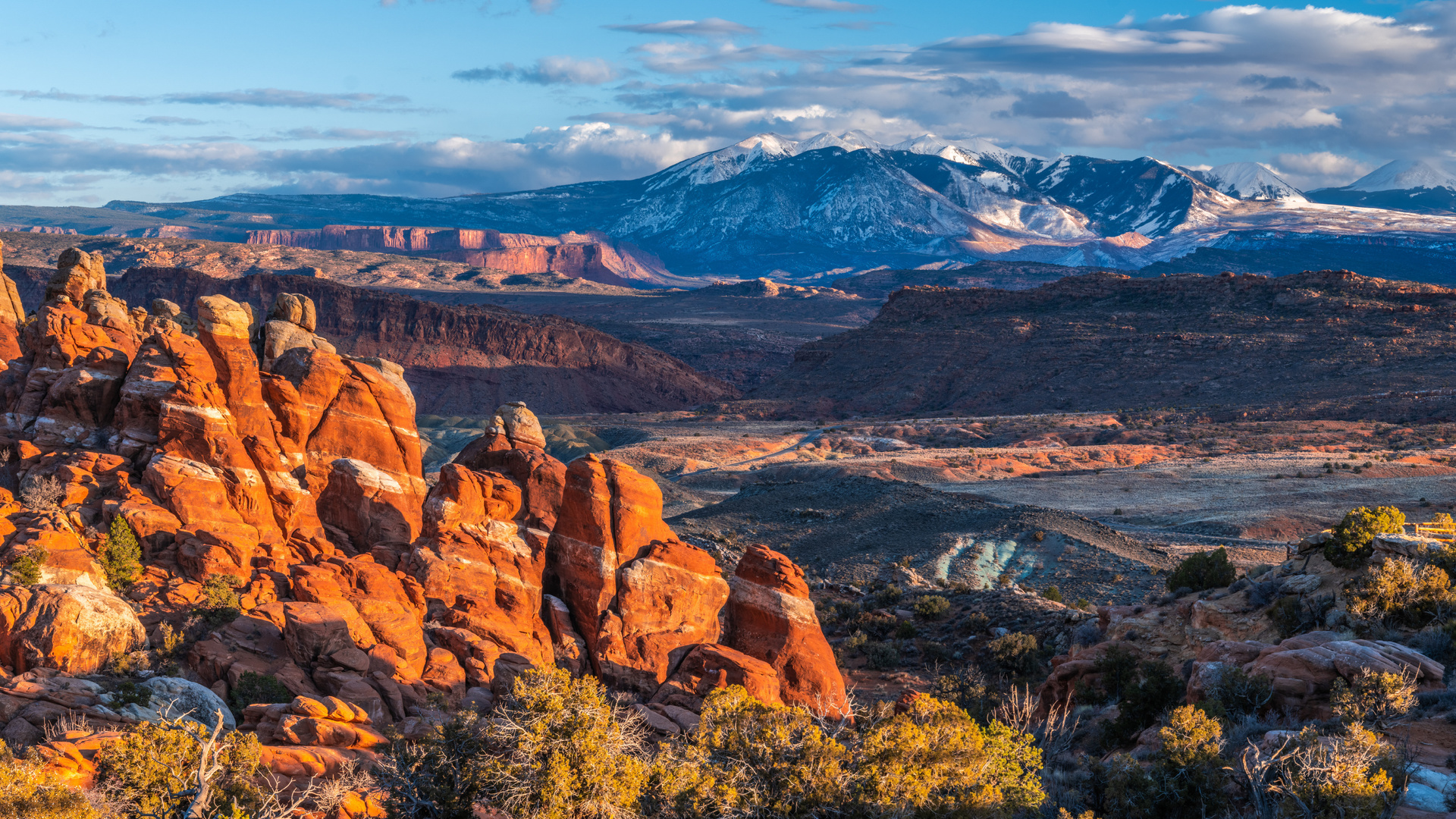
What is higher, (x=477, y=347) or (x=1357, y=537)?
(x=1357, y=537)

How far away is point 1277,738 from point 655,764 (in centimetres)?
915

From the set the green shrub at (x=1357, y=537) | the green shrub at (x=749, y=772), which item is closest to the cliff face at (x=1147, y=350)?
the green shrub at (x=1357, y=537)

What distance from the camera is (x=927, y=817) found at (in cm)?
1402

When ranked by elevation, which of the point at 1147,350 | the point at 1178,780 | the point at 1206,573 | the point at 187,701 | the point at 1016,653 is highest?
the point at 1147,350

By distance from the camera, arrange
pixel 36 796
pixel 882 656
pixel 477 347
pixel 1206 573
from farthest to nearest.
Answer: pixel 477 347 → pixel 882 656 → pixel 1206 573 → pixel 36 796

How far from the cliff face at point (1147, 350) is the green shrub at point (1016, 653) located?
5965cm

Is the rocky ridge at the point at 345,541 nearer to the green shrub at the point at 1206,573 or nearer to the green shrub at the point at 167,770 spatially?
the green shrub at the point at 167,770

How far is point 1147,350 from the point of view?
100875 millimetres

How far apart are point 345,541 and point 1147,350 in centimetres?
9385

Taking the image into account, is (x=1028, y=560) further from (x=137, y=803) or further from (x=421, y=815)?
(x=137, y=803)

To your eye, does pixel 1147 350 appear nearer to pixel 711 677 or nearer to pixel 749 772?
pixel 711 677

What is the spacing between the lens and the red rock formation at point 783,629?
21812 millimetres

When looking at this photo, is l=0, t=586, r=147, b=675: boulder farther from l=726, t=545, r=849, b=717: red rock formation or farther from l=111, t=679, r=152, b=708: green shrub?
l=726, t=545, r=849, b=717: red rock formation

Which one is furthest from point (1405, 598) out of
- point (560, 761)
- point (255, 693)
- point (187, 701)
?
point (187, 701)
